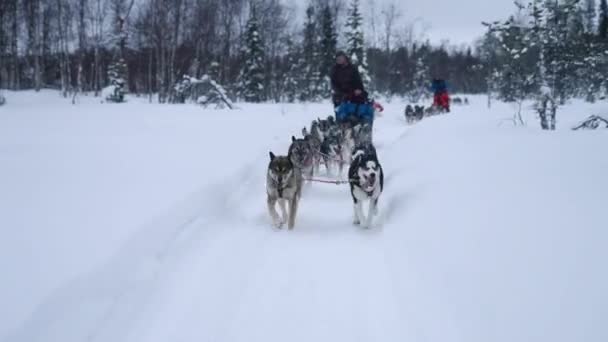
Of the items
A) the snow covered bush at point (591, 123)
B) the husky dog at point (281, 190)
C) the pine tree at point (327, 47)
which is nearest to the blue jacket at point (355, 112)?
the snow covered bush at point (591, 123)

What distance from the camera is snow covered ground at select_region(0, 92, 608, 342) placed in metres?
2.50

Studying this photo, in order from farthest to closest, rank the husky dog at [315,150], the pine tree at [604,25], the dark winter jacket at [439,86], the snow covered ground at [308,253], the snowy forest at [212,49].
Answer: the snowy forest at [212,49]
the dark winter jacket at [439,86]
the pine tree at [604,25]
the husky dog at [315,150]
the snow covered ground at [308,253]

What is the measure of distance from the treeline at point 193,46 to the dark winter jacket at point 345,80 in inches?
533

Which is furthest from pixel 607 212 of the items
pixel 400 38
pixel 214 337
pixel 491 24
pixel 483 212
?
pixel 400 38

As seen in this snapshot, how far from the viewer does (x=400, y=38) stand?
43.1m

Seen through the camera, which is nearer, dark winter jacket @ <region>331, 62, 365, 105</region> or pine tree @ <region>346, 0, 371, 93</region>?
dark winter jacket @ <region>331, 62, 365, 105</region>

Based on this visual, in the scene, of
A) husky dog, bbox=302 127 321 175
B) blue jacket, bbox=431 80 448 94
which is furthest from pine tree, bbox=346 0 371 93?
husky dog, bbox=302 127 321 175

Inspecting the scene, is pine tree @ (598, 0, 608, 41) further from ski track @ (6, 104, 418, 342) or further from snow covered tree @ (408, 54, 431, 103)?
ski track @ (6, 104, 418, 342)

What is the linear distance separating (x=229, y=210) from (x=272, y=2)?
27889 millimetres

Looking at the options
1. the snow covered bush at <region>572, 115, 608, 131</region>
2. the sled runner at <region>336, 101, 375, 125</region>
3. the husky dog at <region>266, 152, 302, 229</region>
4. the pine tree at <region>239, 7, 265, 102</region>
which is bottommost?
the husky dog at <region>266, 152, 302, 229</region>

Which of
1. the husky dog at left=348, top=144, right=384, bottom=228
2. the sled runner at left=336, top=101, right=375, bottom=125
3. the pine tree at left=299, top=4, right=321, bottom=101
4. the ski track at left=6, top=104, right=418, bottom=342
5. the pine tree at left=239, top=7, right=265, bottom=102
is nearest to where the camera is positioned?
the ski track at left=6, top=104, right=418, bottom=342

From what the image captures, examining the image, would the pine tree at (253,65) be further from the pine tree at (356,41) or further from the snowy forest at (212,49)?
the pine tree at (356,41)

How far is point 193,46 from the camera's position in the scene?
26.1 m

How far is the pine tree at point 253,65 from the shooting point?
28.1 m
